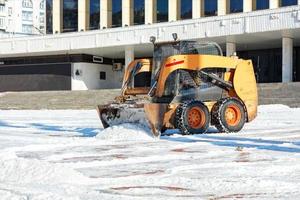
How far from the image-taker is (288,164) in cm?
855

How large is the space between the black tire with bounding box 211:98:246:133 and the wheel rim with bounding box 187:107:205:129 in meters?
0.47

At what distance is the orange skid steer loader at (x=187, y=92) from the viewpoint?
13523 mm

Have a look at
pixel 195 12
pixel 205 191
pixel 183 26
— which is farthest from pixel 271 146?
pixel 195 12

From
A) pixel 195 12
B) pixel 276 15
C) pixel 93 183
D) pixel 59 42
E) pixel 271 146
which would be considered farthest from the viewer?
pixel 59 42

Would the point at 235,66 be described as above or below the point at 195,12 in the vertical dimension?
below

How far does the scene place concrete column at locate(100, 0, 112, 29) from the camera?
48.7 metres

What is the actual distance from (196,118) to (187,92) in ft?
2.23

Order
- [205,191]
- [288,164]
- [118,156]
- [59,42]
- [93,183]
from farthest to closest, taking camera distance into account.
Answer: [59,42] → [118,156] → [288,164] → [93,183] → [205,191]

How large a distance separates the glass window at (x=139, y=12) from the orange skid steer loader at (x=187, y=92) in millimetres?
32357

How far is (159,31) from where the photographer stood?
4069 cm

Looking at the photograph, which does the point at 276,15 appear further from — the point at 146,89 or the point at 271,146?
the point at 271,146

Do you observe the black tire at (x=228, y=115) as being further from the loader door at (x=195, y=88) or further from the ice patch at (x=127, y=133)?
the ice patch at (x=127, y=133)

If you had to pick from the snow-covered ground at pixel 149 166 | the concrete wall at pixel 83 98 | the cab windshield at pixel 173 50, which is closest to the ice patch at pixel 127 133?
the snow-covered ground at pixel 149 166

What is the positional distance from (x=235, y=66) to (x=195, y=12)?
29.6 metres
